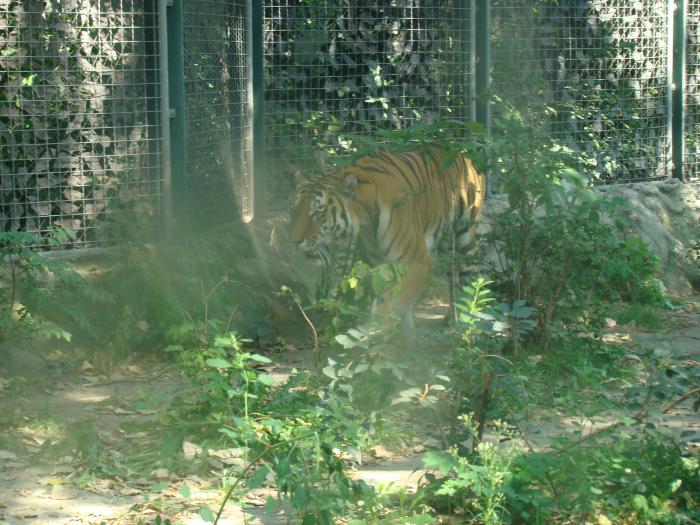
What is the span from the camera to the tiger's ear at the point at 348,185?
7289 millimetres

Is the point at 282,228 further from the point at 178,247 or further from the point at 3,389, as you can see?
the point at 3,389

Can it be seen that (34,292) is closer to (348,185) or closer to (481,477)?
(348,185)

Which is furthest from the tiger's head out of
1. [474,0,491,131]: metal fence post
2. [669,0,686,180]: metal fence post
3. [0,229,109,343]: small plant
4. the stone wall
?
[669,0,686,180]: metal fence post

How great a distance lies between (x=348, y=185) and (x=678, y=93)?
16.5 feet

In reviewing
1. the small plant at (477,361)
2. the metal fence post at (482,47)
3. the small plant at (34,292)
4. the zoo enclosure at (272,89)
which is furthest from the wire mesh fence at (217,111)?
the small plant at (477,361)

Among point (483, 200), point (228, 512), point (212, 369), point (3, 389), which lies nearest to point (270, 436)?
point (228, 512)

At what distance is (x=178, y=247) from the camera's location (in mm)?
7609

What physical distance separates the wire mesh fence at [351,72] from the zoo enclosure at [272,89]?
1 centimetres

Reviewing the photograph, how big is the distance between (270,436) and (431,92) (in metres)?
5.49

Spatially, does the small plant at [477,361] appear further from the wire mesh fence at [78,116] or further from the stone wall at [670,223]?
the stone wall at [670,223]

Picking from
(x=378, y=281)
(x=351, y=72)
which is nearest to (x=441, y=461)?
(x=378, y=281)

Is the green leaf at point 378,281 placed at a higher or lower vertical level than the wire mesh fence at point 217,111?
lower

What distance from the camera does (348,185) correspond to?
7.30 meters

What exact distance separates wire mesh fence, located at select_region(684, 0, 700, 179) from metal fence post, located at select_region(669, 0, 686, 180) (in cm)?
9
